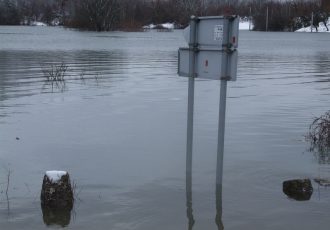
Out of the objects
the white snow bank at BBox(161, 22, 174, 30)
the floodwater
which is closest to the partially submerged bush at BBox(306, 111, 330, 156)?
the floodwater

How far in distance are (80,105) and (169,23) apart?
117077 mm

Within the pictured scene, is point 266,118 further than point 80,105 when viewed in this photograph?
No

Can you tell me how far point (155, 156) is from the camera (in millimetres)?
8570

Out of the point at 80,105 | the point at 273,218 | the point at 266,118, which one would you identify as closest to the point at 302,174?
the point at 273,218

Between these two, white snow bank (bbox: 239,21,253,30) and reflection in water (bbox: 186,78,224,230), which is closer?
reflection in water (bbox: 186,78,224,230)

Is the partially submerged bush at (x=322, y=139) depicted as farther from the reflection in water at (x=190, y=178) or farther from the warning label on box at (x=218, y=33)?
the warning label on box at (x=218, y=33)

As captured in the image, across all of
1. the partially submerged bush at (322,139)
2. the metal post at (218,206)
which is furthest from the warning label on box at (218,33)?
the partially submerged bush at (322,139)

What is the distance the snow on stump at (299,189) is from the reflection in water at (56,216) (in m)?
2.54

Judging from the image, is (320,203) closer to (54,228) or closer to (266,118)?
(54,228)

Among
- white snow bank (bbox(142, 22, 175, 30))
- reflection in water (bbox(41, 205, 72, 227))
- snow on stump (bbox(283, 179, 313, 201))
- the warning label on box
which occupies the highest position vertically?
the warning label on box

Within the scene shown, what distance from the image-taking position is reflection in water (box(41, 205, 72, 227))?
584 cm

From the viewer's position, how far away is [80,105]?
13.3m

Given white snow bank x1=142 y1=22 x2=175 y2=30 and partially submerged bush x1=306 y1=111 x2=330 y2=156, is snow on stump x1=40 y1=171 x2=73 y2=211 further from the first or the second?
white snow bank x1=142 y1=22 x2=175 y2=30

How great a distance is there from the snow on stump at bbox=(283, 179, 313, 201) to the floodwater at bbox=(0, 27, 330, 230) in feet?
0.35
